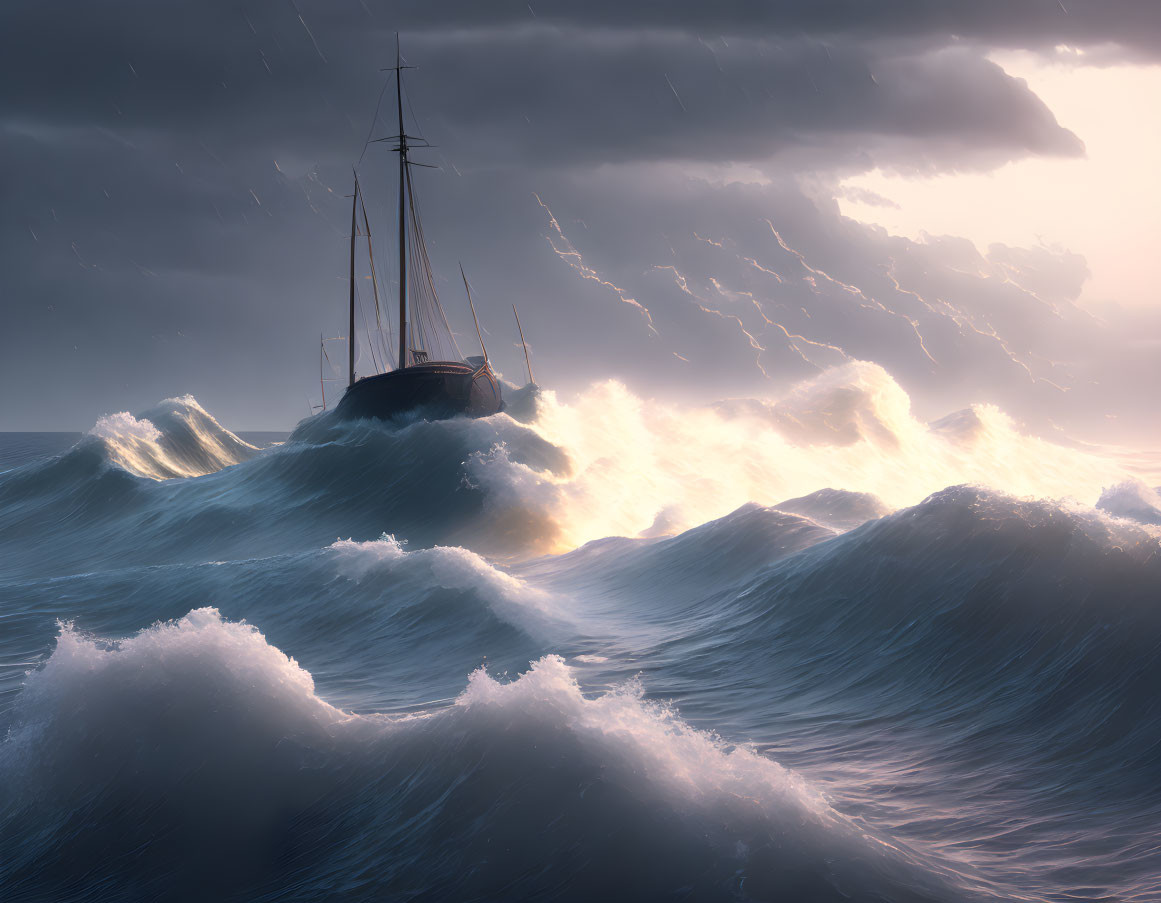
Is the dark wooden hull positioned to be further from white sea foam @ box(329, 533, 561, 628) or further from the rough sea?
the rough sea

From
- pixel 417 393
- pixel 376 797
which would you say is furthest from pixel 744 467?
pixel 376 797

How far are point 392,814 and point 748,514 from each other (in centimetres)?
1195

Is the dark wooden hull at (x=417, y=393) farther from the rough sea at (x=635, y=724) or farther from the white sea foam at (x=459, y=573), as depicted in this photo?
the rough sea at (x=635, y=724)

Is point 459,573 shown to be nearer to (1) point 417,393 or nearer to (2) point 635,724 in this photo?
(2) point 635,724

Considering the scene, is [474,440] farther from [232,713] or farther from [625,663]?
[232,713]

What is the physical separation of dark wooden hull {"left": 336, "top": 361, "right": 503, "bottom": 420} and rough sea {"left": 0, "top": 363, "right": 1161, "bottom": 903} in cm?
1697

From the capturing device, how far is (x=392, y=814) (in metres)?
7.25

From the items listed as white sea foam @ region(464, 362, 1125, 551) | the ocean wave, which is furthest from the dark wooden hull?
the ocean wave

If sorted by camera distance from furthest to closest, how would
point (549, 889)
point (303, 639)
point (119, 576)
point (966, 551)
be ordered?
point (119, 576), point (303, 639), point (966, 551), point (549, 889)

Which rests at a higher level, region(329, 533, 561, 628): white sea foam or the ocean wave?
region(329, 533, 561, 628): white sea foam

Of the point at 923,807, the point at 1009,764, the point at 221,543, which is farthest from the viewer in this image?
the point at 221,543

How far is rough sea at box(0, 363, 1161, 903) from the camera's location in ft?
19.9

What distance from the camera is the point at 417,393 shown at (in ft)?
115

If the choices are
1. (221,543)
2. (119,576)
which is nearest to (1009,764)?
(119,576)
